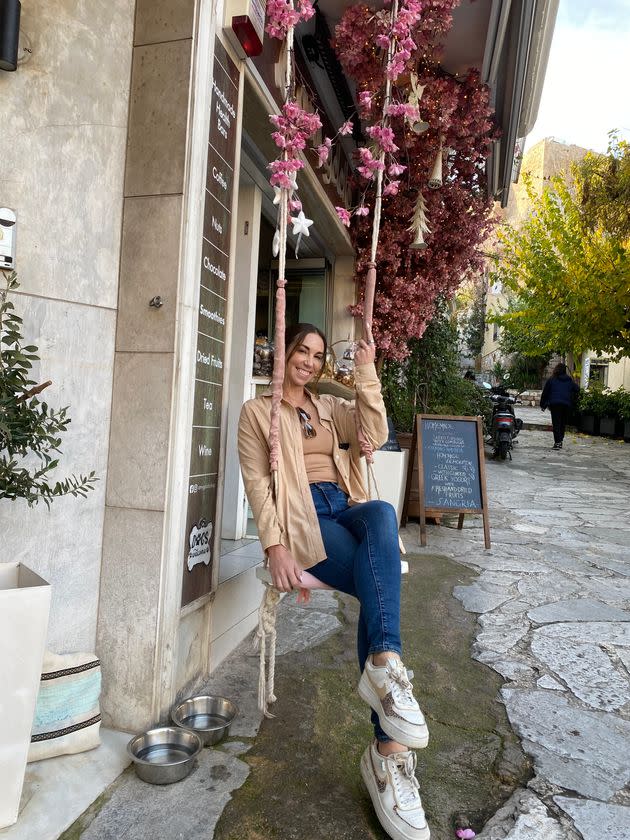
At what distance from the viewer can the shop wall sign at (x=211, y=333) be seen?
7.13ft

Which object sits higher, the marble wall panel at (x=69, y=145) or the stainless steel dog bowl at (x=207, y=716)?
the marble wall panel at (x=69, y=145)

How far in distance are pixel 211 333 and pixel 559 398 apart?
11.0 meters

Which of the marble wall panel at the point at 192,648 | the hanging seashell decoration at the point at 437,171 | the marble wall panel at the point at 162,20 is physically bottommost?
the marble wall panel at the point at 192,648

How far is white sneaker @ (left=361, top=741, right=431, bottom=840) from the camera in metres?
1.52

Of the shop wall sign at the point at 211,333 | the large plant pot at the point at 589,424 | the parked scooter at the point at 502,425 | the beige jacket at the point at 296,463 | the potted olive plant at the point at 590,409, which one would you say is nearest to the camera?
the beige jacket at the point at 296,463

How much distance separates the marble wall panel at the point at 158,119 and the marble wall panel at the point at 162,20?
0.09 ft

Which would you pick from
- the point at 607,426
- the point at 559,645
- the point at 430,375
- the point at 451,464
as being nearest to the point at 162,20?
the point at 559,645

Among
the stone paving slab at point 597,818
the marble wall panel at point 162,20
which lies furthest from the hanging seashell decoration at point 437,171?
the stone paving slab at point 597,818

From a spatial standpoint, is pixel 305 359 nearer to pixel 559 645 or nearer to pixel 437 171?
pixel 559 645

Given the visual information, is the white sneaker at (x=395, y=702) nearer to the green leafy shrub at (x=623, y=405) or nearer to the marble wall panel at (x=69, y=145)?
the marble wall panel at (x=69, y=145)

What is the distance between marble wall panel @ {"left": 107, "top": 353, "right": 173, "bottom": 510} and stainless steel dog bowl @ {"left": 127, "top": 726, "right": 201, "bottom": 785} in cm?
73

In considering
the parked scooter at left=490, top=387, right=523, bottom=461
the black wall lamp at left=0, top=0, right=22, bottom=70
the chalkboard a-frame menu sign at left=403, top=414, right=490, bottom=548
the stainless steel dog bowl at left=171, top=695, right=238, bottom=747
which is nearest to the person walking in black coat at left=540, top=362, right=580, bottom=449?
→ the parked scooter at left=490, top=387, right=523, bottom=461

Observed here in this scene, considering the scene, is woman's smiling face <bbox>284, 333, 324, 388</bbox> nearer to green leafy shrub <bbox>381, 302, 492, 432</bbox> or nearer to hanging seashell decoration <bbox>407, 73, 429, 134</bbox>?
hanging seashell decoration <bbox>407, 73, 429, 134</bbox>

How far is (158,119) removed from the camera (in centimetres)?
204
